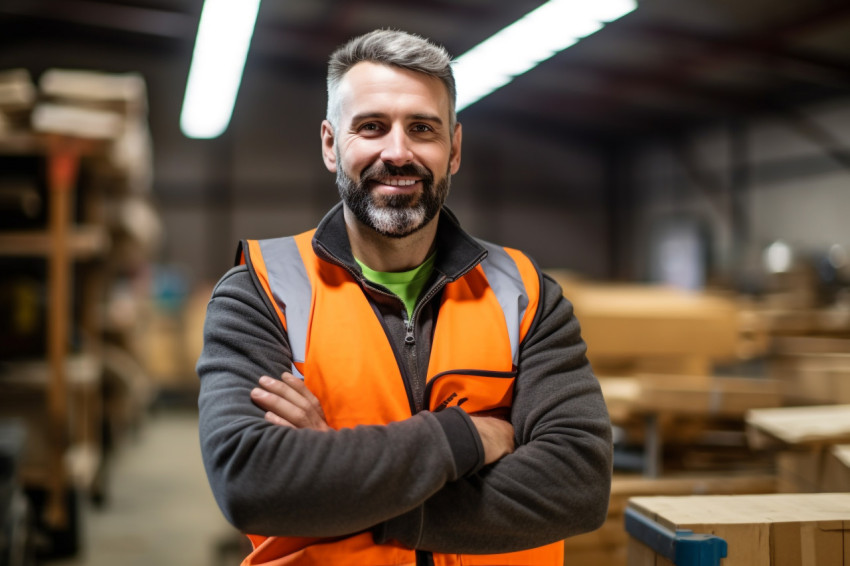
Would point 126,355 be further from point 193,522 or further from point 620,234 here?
point 620,234

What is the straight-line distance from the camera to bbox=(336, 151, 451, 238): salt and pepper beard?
190 cm

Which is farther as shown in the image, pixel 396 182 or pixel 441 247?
pixel 441 247

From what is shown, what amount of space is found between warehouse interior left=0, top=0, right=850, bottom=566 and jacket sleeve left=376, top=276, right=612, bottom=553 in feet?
0.75

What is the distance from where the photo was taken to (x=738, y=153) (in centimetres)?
1336

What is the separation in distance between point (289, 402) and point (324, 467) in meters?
0.22

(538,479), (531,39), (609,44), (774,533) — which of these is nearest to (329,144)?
(538,479)

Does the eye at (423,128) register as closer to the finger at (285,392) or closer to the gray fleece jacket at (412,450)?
the gray fleece jacket at (412,450)

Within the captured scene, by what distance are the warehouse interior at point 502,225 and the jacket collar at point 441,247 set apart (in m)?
0.77

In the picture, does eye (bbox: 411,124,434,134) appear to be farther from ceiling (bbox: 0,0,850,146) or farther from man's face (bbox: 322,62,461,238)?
ceiling (bbox: 0,0,850,146)

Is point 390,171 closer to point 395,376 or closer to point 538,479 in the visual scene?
point 395,376

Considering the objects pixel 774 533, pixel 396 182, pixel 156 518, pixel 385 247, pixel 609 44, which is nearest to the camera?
pixel 774 533

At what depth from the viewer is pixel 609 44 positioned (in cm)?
1068

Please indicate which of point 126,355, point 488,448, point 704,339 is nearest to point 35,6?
point 126,355

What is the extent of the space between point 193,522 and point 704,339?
14.2 feet
